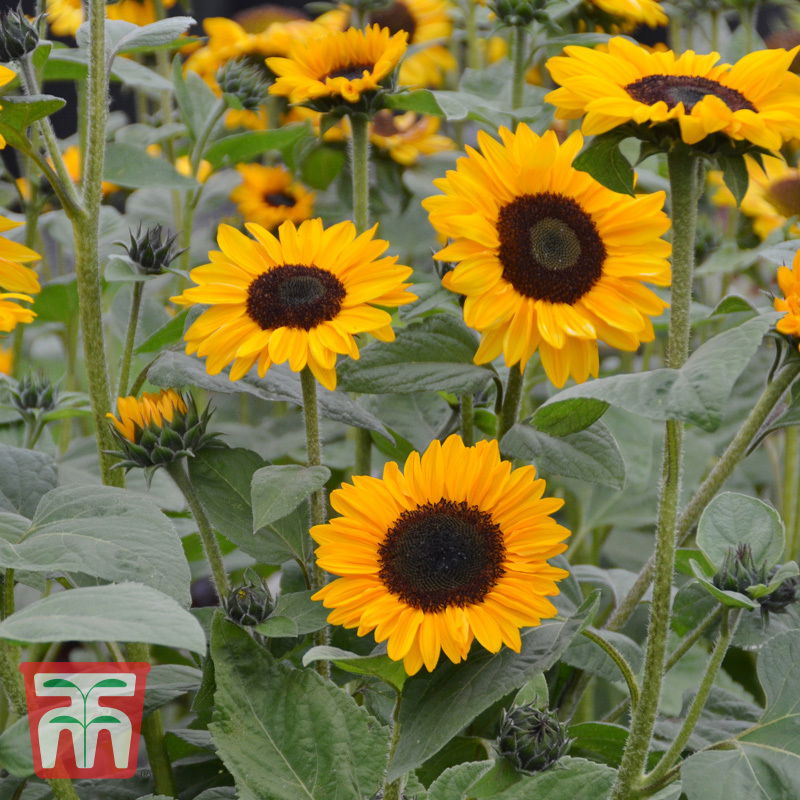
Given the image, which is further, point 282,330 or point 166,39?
point 166,39

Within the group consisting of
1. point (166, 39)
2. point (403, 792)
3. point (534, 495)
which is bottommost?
point (403, 792)

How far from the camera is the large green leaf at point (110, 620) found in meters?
0.30

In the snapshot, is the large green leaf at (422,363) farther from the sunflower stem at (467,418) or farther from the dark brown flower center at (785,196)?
the dark brown flower center at (785,196)

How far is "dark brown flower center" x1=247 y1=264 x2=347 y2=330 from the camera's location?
436 millimetres

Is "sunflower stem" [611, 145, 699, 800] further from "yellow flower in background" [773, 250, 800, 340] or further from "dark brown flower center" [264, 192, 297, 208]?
"dark brown flower center" [264, 192, 297, 208]

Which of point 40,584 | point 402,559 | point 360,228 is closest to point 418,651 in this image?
point 402,559

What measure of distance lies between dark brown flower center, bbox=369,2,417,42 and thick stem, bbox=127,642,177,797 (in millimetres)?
742

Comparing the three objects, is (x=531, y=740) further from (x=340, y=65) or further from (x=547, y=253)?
(x=340, y=65)

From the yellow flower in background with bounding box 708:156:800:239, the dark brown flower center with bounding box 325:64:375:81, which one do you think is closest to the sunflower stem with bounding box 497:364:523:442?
the dark brown flower center with bounding box 325:64:375:81

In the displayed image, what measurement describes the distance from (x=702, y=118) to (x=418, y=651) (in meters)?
0.19

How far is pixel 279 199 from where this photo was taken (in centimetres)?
107

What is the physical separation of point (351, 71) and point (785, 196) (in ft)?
1.37

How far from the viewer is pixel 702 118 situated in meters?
0.38

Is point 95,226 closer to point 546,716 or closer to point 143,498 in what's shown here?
point 143,498
